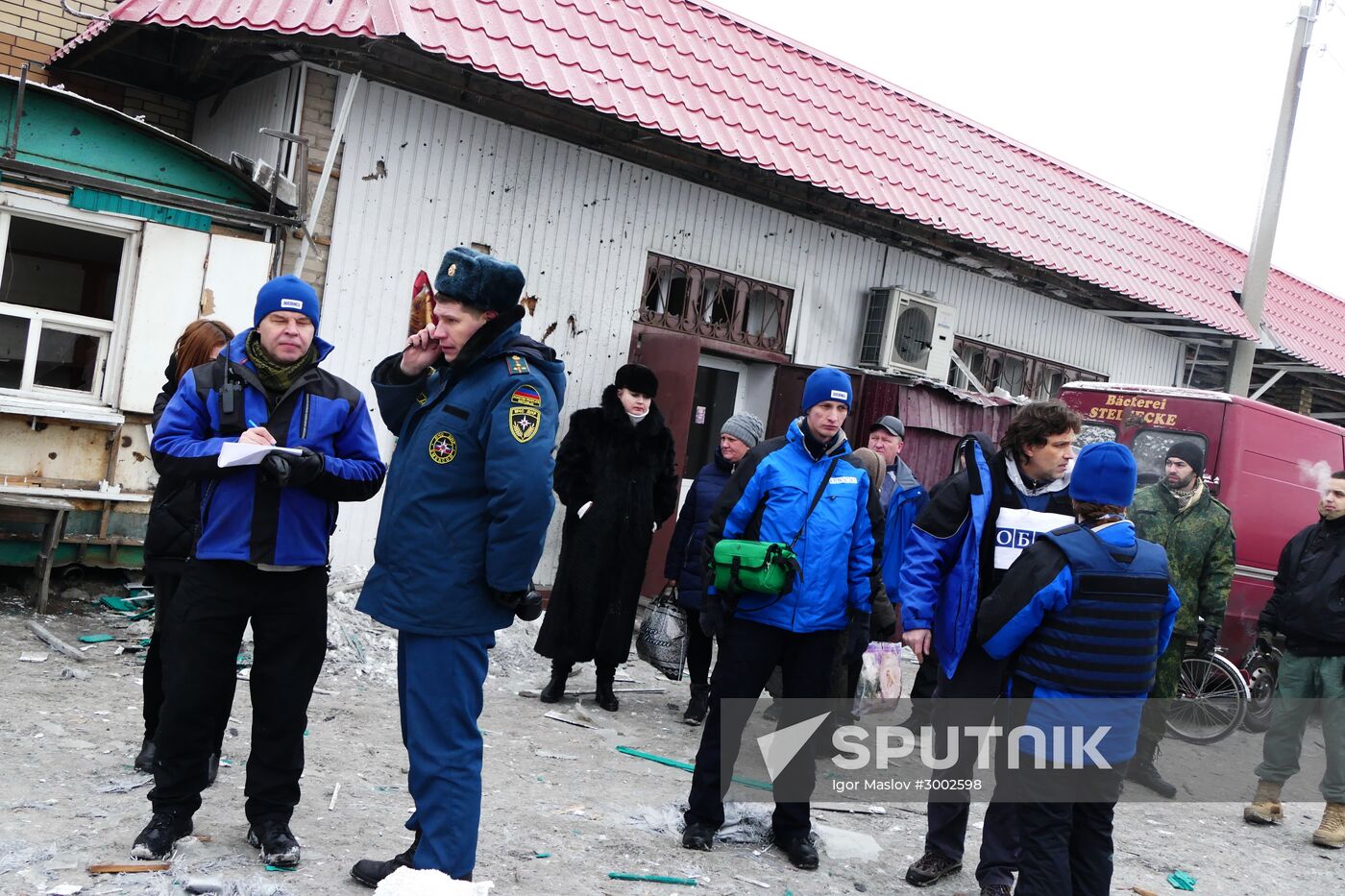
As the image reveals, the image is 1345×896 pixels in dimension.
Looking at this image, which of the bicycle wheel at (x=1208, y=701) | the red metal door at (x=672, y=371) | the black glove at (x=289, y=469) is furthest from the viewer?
the red metal door at (x=672, y=371)

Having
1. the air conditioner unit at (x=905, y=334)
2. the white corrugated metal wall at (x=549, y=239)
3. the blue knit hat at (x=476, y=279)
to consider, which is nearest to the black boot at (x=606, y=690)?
the white corrugated metal wall at (x=549, y=239)

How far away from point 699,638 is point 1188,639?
3294 mm

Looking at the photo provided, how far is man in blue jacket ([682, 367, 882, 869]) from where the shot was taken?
4.65 meters

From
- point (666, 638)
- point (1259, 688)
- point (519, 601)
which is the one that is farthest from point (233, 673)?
point (1259, 688)

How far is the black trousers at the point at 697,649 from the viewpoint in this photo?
271 inches

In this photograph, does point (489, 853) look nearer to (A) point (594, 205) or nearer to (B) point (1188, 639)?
(B) point (1188, 639)

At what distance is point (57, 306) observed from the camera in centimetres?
793

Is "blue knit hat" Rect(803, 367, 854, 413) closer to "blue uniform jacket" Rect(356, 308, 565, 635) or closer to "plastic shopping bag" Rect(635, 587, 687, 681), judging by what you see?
"blue uniform jacket" Rect(356, 308, 565, 635)

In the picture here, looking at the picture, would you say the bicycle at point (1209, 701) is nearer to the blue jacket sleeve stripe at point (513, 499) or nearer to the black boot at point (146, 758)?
the blue jacket sleeve stripe at point (513, 499)

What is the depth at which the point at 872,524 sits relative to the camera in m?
4.87

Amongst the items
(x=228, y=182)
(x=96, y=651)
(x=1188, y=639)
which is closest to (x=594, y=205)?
(x=228, y=182)

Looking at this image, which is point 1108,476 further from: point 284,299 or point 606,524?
point 606,524

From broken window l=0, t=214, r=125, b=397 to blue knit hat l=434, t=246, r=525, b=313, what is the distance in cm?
497

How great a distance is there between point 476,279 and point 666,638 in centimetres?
377
